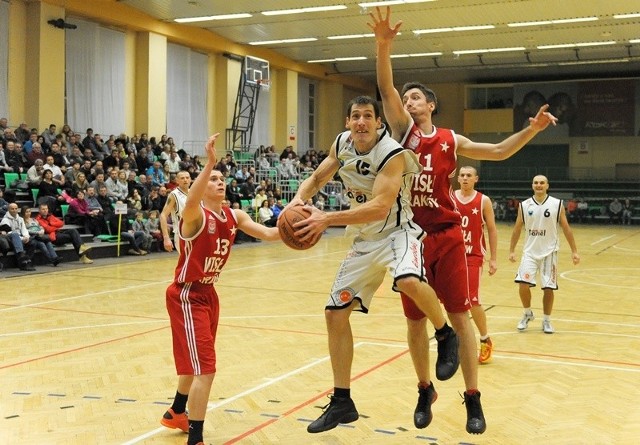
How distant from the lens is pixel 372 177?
458cm

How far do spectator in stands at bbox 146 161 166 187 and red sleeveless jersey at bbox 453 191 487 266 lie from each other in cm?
1443

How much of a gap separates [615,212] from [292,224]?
32.8 meters

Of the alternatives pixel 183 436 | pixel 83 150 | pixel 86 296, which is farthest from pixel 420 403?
pixel 83 150

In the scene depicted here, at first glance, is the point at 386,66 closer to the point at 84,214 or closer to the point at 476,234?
the point at 476,234

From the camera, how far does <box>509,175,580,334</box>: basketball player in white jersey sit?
29.0 feet

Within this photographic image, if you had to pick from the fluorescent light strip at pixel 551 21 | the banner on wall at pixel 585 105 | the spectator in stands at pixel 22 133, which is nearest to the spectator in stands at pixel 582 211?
the banner on wall at pixel 585 105

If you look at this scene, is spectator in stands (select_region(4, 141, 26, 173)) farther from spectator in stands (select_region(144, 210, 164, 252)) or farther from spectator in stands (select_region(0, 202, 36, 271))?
spectator in stands (select_region(0, 202, 36, 271))

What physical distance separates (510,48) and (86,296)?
2389 centimetres

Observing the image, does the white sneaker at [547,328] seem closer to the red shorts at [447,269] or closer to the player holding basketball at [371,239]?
the red shorts at [447,269]

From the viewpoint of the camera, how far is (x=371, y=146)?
181 inches

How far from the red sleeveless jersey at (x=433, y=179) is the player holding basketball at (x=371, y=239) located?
20 centimetres

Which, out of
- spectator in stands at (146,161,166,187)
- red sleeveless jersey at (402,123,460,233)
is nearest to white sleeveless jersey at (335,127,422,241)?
red sleeveless jersey at (402,123,460,233)

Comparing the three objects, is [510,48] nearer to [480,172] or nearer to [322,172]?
[480,172]

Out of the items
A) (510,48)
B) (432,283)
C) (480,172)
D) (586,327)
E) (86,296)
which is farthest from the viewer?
(480,172)
